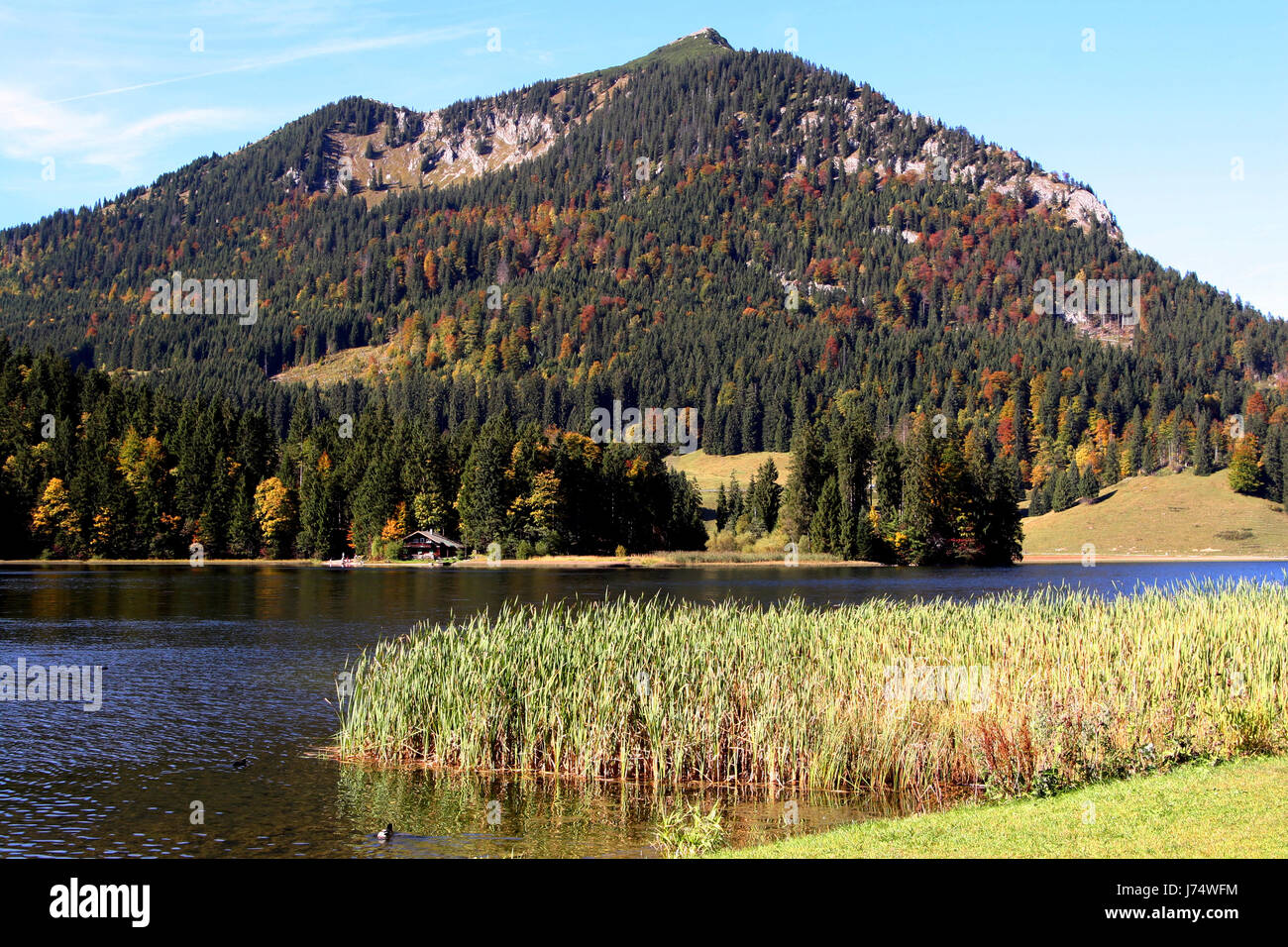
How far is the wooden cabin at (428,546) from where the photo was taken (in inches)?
5364

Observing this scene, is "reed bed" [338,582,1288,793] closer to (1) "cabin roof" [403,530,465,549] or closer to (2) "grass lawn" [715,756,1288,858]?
(2) "grass lawn" [715,756,1288,858]

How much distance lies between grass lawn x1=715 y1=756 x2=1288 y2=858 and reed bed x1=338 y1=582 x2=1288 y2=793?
6.78 ft

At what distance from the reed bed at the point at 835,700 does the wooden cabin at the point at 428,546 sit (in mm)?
108250

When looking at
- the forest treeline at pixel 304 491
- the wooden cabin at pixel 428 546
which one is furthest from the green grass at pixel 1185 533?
the wooden cabin at pixel 428 546

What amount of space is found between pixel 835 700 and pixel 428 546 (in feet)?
387

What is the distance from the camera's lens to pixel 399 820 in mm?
22031

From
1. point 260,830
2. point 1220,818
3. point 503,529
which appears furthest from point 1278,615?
point 503,529

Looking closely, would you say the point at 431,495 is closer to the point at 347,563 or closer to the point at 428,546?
the point at 428,546

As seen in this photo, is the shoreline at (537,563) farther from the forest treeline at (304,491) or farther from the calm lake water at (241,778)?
the calm lake water at (241,778)
